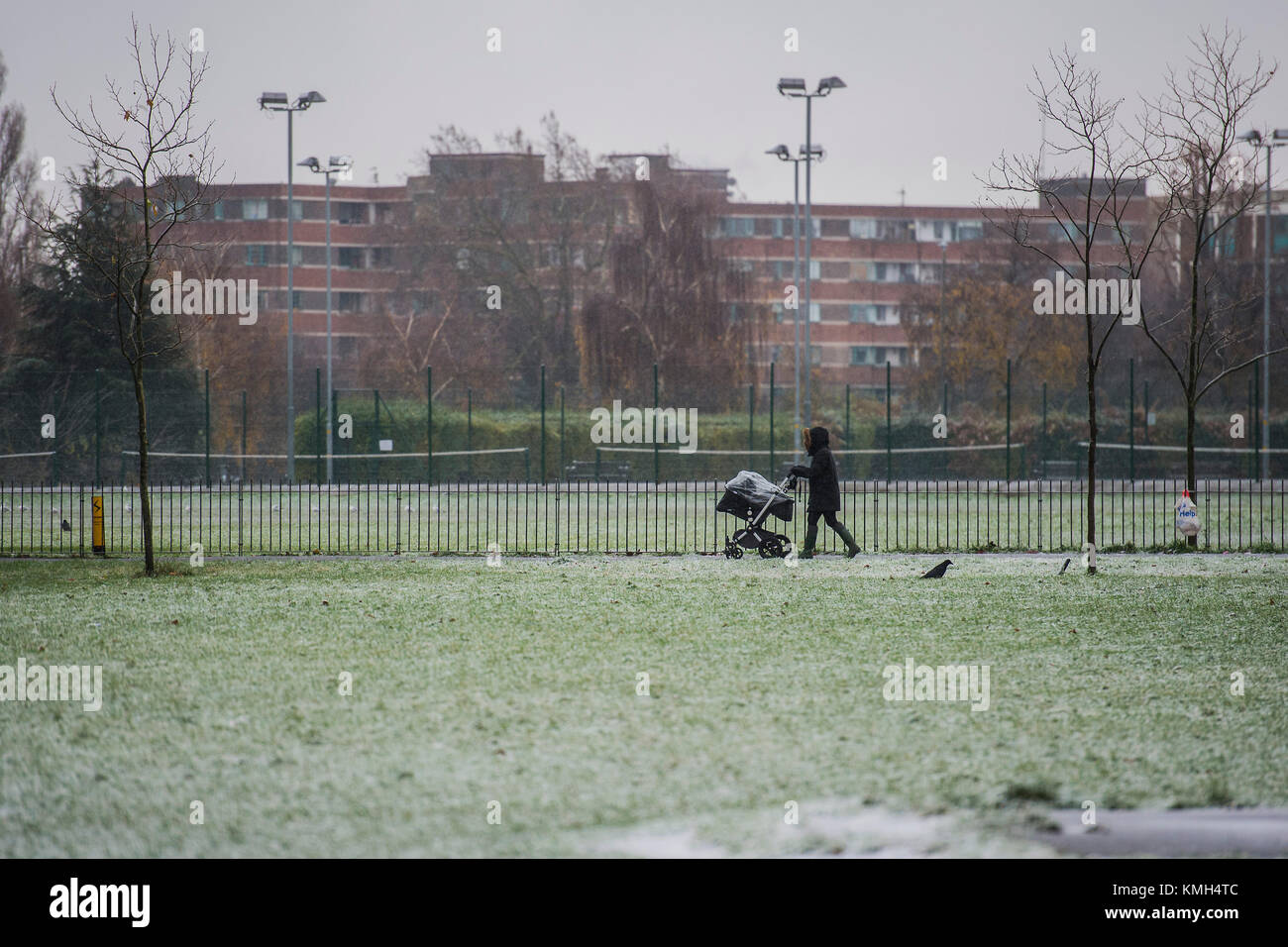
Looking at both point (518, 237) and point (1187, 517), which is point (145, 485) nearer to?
point (1187, 517)

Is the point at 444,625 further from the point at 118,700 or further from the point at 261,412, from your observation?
the point at 261,412

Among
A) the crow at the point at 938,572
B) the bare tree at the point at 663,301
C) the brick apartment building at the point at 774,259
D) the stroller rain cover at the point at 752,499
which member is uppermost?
the brick apartment building at the point at 774,259

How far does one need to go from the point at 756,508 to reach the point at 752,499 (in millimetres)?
117

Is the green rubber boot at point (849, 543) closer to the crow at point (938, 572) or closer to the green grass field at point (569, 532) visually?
the green grass field at point (569, 532)

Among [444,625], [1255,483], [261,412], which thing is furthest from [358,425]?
[444,625]

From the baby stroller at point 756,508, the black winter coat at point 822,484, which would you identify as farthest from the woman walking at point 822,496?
the baby stroller at point 756,508

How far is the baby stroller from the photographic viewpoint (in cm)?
1465

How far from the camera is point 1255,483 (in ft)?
108

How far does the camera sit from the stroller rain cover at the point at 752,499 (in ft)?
48.0

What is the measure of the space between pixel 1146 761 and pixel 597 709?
2771 mm

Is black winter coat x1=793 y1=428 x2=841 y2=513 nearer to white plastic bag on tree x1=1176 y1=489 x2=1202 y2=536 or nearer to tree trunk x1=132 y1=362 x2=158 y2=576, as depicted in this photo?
white plastic bag on tree x1=1176 y1=489 x2=1202 y2=536

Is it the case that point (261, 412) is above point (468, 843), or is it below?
above

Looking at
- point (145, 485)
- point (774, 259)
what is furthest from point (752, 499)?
point (774, 259)
